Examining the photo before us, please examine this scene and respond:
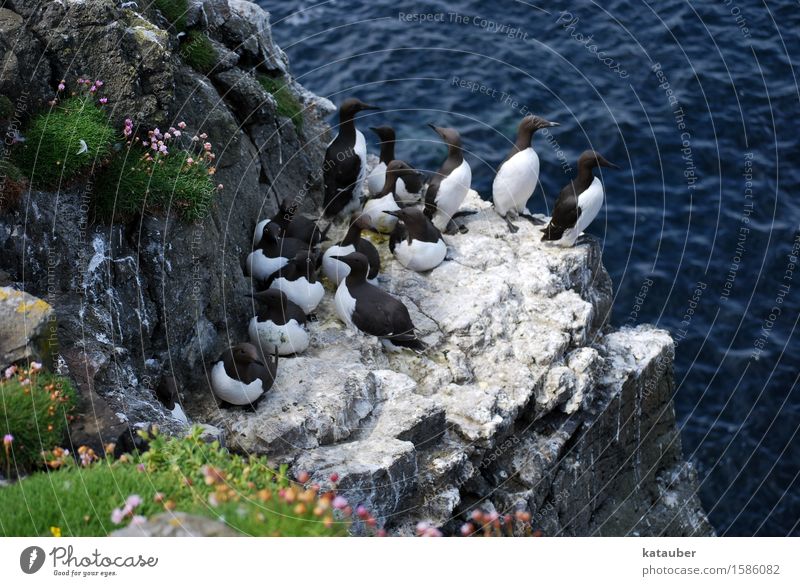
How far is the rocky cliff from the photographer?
10656 millimetres

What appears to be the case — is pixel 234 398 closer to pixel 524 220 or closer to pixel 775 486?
pixel 524 220

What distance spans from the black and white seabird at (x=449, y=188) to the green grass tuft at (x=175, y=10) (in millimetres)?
3869

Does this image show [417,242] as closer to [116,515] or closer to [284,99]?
[284,99]

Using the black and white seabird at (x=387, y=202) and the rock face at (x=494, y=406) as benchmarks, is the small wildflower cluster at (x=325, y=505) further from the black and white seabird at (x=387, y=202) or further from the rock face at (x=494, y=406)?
the black and white seabird at (x=387, y=202)

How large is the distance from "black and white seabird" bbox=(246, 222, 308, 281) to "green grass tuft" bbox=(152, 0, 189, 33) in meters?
2.89

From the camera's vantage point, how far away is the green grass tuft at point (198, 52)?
13.6 m

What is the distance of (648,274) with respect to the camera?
56.5 ft

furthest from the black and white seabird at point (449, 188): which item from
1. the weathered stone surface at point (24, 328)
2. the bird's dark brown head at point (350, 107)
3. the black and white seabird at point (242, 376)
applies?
the weathered stone surface at point (24, 328)

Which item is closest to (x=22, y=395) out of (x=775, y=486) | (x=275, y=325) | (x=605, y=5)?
(x=275, y=325)

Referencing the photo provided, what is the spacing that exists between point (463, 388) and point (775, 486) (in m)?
5.76

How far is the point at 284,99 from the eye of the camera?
1567 cm

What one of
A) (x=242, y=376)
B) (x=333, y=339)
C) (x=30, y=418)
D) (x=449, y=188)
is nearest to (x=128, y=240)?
(x=242, y=376)

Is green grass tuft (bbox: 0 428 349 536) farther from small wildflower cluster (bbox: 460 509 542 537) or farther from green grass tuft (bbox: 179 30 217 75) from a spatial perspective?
green grass tuft (bbox: 179 30 217 75)

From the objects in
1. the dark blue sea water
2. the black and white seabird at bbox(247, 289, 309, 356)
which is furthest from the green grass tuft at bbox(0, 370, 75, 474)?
the dark blue sea water
